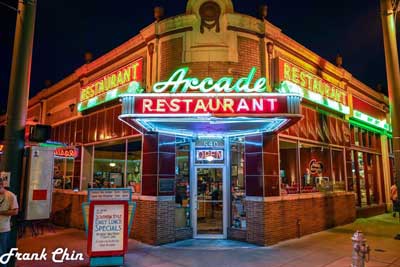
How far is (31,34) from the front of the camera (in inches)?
270

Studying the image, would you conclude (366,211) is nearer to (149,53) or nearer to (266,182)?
(266,182)

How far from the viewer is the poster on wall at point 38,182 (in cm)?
709

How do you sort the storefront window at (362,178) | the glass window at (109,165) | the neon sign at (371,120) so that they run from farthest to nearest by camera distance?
the storefront window at (362,178) → the neon sign at (371,120) → the glass window at (109,165)

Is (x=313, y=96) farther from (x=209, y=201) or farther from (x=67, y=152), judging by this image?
(x=67, y=152)

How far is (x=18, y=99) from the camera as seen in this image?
21.4ft

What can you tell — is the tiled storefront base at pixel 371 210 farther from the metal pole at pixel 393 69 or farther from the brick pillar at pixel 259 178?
the brick pillar at pixel 259 178

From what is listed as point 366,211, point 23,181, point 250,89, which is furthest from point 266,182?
point 366,211

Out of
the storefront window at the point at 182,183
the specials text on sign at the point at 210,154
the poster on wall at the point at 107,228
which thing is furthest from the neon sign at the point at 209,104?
the specials text on sign at the point at 210,154

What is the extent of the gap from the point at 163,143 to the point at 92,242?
3.88 meters

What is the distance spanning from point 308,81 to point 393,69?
284 cm

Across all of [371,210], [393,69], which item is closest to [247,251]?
[393,69]

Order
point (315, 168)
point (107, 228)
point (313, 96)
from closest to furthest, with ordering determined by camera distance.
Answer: point (107, 228)
point (313, 96)
point (315, 168)

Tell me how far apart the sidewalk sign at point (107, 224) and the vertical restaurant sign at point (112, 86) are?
4.17 meters

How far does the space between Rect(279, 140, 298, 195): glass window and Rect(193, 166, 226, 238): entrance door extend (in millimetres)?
2159
